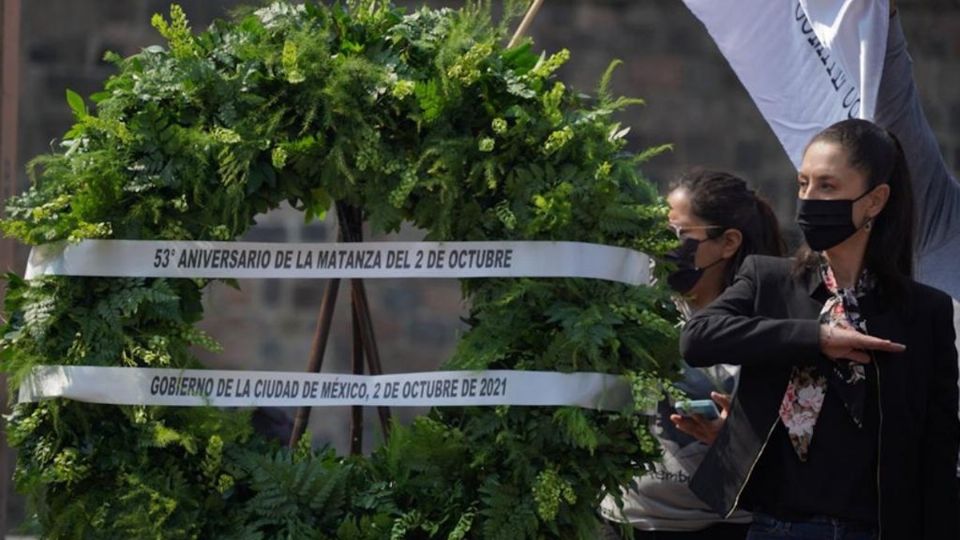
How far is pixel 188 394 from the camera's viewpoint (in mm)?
3979

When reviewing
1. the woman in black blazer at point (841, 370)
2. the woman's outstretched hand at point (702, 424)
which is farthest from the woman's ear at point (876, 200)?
the woman's outstretched hand at point (702, 424)

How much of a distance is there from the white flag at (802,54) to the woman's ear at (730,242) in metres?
0.27

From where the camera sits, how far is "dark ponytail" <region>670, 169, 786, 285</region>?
4605mm

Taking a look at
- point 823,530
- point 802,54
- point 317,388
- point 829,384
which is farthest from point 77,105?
point 802,54

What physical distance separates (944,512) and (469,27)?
4.62ft

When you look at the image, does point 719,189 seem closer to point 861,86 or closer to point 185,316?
point 861,86

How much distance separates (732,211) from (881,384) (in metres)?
1.01

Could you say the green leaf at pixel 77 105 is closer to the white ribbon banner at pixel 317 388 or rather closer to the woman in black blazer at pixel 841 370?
the white ribbon banner at pixel 317 388

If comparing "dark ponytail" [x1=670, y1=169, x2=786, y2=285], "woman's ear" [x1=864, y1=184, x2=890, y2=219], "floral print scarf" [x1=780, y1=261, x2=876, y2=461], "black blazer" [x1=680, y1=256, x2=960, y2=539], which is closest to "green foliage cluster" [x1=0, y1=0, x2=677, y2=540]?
"black blazer" [x1=680, y1=256, x2=960, y2=539]

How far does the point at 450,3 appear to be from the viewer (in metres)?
8.77

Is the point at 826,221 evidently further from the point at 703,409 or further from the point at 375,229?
the point at 375,229

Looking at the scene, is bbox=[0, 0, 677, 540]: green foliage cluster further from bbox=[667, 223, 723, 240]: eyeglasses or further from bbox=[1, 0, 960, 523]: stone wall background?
bbox=[1, 0, 960, 523]: stone wall background

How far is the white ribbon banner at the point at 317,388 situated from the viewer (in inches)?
154

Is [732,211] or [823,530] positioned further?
[732,211]
